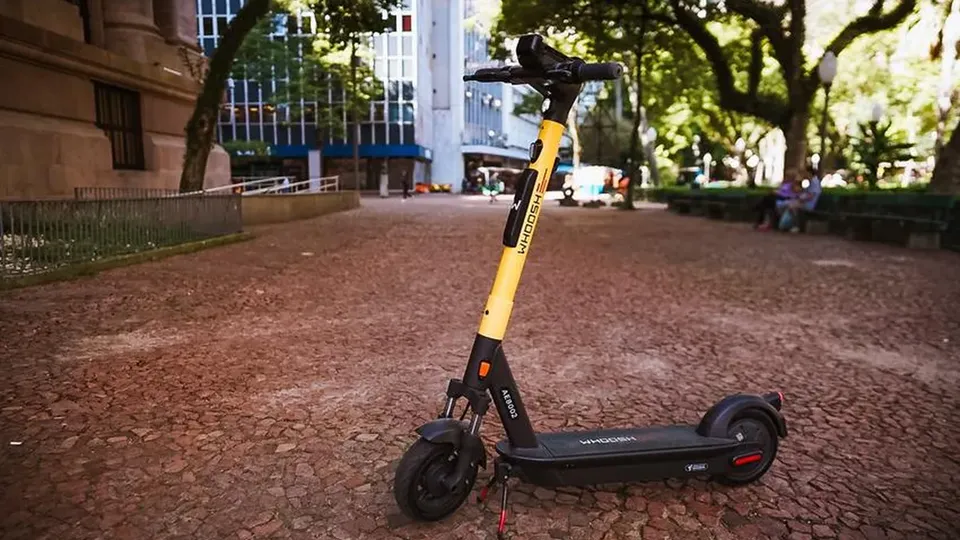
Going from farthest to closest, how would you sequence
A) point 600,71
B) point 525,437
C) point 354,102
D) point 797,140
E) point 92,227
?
point 354,102 → point 797,140 → point 92,227 → point 525,437 → point 600,71

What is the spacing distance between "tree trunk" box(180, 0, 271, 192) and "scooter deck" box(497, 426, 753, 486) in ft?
45.3

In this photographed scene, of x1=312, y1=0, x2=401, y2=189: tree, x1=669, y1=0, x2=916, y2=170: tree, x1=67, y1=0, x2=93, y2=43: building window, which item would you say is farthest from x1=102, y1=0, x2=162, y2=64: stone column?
x1=669, y1=0, x2=916, y2=170: tree

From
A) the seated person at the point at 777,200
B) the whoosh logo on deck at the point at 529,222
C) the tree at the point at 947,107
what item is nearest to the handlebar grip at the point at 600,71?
the whoosh logo on deck at the point at 529,222

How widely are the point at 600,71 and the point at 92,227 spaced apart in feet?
29.1

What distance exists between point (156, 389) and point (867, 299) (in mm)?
7225

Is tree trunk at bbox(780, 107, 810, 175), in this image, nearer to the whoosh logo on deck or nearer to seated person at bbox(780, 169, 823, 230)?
seated person at bbox(780, 169, 823, 230)

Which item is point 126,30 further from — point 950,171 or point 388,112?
point 388,112

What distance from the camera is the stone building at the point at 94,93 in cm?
1187

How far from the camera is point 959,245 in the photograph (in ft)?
39.7

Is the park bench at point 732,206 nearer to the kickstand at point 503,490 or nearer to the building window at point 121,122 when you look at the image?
the building window at point 121,122

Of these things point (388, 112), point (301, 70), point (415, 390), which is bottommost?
point (415, 390)

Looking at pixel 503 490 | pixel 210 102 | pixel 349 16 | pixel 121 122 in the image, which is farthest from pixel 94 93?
pixel 503 490

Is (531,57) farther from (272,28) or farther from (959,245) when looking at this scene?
(272,28)

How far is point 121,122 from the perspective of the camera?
50.9ft
